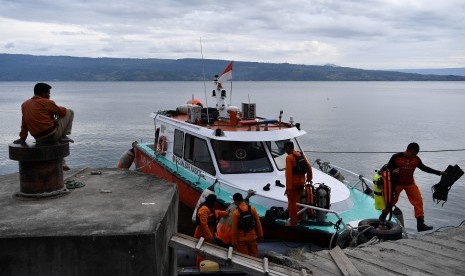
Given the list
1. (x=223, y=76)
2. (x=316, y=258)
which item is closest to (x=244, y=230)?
(x=316, y=258)

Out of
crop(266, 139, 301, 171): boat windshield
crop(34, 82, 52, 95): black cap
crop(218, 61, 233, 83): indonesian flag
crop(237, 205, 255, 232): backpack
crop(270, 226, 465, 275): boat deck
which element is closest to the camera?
crop(270, 226, 465, 275): boat deck

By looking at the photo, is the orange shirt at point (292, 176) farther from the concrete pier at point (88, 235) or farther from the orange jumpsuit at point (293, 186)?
the concrete pier at point (88, 235)

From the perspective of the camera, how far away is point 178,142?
13.3 m

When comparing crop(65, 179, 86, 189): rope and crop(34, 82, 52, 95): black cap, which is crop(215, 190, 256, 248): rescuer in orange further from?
crop(34, 82, 52, 95): black cap

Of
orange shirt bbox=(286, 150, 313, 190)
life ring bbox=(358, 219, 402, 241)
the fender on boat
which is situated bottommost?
the fender on boat

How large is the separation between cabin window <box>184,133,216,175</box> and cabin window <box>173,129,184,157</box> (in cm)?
41

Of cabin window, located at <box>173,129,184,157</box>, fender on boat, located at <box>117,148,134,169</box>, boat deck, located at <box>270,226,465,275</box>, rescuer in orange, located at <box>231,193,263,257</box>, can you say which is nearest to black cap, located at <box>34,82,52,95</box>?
rescuer in orange, located at <box>231,193,263,257</box>

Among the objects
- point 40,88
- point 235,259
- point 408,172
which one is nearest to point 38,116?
point 40,88

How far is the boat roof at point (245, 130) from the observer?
35.9 ft

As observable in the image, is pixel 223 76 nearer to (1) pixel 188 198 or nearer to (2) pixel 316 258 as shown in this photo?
(1) pixel 188 198

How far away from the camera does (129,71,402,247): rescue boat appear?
9.30m

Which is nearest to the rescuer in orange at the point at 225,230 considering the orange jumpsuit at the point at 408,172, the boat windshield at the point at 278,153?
the orange jumpsuit at the point at 408,172

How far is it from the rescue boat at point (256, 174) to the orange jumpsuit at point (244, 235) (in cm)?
186

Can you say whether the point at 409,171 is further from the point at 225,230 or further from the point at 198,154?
the point at 198,154
